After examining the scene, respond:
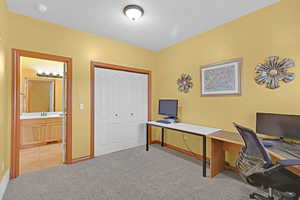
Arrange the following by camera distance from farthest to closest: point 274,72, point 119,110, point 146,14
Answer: point 119,110 → point 146,14 → point 274,72

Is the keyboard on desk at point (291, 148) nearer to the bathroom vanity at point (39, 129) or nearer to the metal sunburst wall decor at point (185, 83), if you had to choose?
the metal sunburst wall decor at point (185, 83)

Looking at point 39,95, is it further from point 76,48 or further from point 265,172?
point 265,172

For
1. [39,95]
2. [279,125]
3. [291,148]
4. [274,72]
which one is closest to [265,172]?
[291,148]

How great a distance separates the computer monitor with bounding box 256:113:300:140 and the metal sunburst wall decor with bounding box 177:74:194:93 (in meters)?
1.44

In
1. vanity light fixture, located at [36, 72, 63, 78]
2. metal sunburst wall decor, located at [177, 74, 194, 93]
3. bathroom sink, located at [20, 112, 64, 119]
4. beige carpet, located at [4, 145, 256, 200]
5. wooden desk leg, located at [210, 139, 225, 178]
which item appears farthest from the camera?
vanity light fixture, located at [36, 72, 63, 78]

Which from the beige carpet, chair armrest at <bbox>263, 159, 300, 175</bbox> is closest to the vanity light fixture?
the beige carpet

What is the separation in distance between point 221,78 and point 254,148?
4.94 feet

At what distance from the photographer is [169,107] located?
3.44 meters

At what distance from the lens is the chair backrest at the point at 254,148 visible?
1396 mm

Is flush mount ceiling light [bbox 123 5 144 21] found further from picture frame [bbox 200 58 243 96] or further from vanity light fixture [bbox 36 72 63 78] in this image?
vanity light fixture [bbox 36 72 63 78]

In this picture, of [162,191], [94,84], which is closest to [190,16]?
[94,84]

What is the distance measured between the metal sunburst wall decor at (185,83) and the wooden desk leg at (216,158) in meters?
1.33

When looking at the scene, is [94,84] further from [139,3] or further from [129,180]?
[129,180]

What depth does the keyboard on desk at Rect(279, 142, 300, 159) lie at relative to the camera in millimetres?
1538
